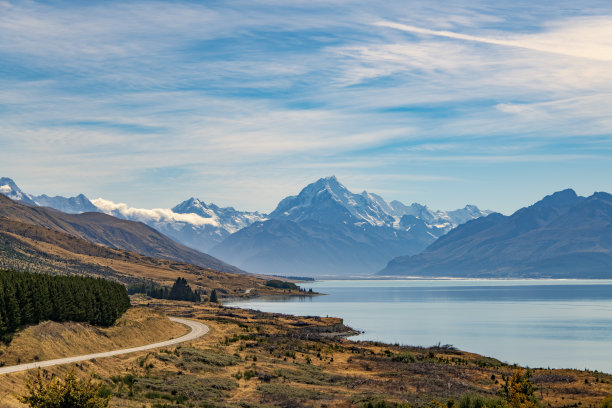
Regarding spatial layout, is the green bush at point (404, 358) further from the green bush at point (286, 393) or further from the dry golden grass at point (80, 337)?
the dry golden grass at point (80, 337)

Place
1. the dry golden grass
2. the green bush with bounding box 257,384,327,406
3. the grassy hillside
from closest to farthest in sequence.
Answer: the grassy hillside
the green bush with bounding box 257,384,327,406
the dry golden grass

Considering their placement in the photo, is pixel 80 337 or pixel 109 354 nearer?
pixel 109 354

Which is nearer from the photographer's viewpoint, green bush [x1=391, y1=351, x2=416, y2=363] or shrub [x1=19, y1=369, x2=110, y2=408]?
shrub [x1=19, y1=369, x2=110, y2=408]

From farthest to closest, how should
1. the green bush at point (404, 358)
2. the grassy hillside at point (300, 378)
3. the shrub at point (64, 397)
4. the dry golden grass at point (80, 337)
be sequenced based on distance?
1. the green bush at point (404, 358)
2. the dry golden grass at point (80, 337)
3. the grassy hillside at point (300, 378)
4. the shrub at point (64, 397)

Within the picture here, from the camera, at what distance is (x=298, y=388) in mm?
55875

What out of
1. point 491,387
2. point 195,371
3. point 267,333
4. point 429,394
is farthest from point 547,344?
point 195,371

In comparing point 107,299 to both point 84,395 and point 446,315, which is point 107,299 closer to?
point 84,395

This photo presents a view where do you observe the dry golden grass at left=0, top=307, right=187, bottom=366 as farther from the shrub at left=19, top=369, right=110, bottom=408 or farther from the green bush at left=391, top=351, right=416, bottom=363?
the green bush at left=391, top=351, right=416, bottom=363

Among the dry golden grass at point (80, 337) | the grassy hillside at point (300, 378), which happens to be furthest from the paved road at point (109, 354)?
the grassy hillside at point (300, 378)

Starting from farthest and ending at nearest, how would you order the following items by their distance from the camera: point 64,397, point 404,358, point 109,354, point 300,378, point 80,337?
point 404,358, point 80,337, point 109,354, point 300,378, point 64,397

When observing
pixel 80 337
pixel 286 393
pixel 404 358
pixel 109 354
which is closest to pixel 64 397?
pixel 286 393

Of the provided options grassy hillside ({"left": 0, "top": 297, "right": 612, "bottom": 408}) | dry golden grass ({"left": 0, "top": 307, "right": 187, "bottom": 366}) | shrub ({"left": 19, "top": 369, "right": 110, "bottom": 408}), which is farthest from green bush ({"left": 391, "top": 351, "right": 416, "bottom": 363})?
shrub ({"left": 19, "top": 369, "right": 110, "bottom": 408})

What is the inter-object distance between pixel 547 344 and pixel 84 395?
351 ft

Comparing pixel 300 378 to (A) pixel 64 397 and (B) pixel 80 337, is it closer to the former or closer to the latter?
(B) pixel 80 337
